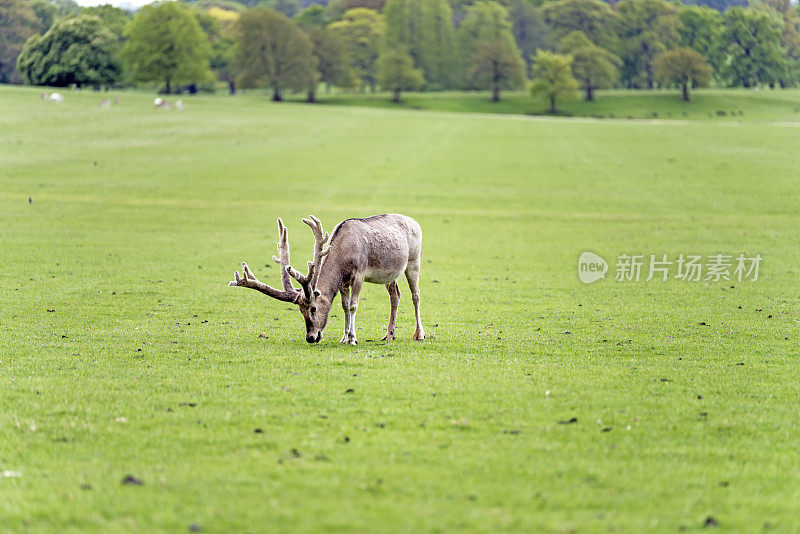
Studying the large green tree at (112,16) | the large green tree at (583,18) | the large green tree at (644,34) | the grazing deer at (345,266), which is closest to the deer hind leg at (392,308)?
the grazing deer at (345,266)

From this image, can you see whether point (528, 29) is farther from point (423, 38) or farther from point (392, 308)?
point (392, 308)

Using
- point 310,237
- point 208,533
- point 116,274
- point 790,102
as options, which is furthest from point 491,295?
point 790,102

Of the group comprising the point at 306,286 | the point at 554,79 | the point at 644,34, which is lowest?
the point at 306,286

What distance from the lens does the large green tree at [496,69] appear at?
142 meters

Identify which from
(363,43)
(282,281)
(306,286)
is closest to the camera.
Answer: (306,286)

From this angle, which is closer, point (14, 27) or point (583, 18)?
point (14, 27)

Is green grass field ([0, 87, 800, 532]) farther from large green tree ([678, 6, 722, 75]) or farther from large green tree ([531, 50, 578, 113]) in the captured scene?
large green tree ([678, 6, 722, 75])

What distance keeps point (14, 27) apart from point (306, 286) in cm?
11571

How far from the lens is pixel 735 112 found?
112 meters

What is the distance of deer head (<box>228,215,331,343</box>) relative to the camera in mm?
13438

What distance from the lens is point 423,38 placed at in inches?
6191

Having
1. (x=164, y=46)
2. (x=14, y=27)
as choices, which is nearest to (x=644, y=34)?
(x=164, y=46)

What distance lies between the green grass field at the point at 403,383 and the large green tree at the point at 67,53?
7610 cm

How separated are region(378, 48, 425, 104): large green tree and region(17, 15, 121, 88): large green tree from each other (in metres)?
43.3
